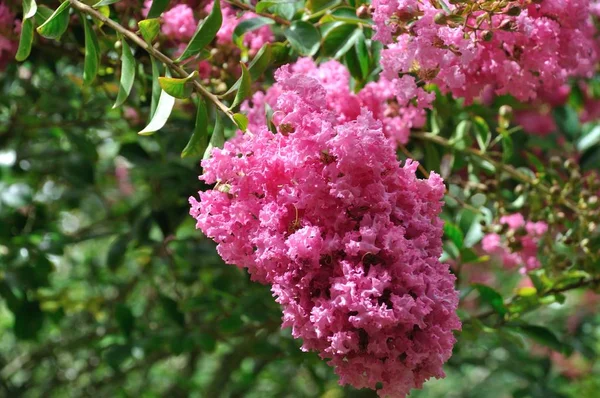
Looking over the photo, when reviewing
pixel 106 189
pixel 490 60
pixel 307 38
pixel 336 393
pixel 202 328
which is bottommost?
pixel 336 393

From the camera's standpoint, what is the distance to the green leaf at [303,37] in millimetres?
1449

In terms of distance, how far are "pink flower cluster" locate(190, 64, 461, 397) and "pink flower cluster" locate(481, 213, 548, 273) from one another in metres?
0.57

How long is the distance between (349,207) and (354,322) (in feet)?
0.47

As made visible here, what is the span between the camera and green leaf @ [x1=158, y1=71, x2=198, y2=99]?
116 cm

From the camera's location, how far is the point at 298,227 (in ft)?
3.44

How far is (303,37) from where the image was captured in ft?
4.84

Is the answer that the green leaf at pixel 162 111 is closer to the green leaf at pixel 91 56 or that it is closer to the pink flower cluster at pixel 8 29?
the green leaf at pixel 91 56

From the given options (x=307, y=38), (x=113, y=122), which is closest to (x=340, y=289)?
(x=307, y=38)

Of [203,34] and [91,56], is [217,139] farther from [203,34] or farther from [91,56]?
[91,56]

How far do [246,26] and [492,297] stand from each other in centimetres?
64

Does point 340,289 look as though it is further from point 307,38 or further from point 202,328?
point 202,328

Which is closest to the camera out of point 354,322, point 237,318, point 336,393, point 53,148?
point 354,322

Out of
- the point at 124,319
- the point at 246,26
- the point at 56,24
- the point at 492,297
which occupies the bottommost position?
the point at 124,319

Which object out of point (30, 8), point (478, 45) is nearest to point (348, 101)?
point (478, 45)
